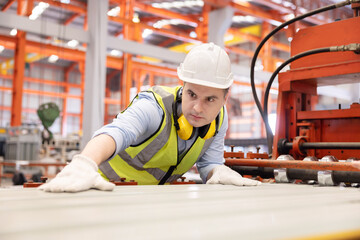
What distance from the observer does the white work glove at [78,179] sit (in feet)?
4.33

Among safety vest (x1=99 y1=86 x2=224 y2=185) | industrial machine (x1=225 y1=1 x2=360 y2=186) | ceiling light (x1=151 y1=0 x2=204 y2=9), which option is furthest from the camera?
ceiling light (x1=151 y1=0 x2=204 y2=9)

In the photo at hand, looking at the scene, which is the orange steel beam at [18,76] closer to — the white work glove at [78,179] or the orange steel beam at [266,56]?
the orange steel beam at [266,56]

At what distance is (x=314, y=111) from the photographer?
270cm

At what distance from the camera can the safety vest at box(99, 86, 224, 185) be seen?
2.09m

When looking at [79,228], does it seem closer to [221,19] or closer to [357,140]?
[357,140]

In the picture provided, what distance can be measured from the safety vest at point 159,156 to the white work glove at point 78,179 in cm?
67

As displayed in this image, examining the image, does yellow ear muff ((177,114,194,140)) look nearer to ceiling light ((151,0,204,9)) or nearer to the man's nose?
the man's nose

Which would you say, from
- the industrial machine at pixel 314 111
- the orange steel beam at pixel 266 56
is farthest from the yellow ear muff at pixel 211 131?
the orange steel beam at pixel 266 56

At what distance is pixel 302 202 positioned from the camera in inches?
47.6

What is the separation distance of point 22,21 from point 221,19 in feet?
14.3

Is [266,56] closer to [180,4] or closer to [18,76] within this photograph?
[180,4]

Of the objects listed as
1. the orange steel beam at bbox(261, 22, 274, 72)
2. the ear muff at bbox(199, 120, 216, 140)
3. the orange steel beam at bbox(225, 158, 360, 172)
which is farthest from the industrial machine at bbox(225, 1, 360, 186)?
the orange steel beam at bbox(261, 22, 274, 72)

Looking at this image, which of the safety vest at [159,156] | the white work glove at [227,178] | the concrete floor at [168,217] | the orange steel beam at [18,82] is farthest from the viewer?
the orange steel beam at [18,82]

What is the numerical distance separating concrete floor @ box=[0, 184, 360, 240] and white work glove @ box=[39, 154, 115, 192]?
1.8 inches
